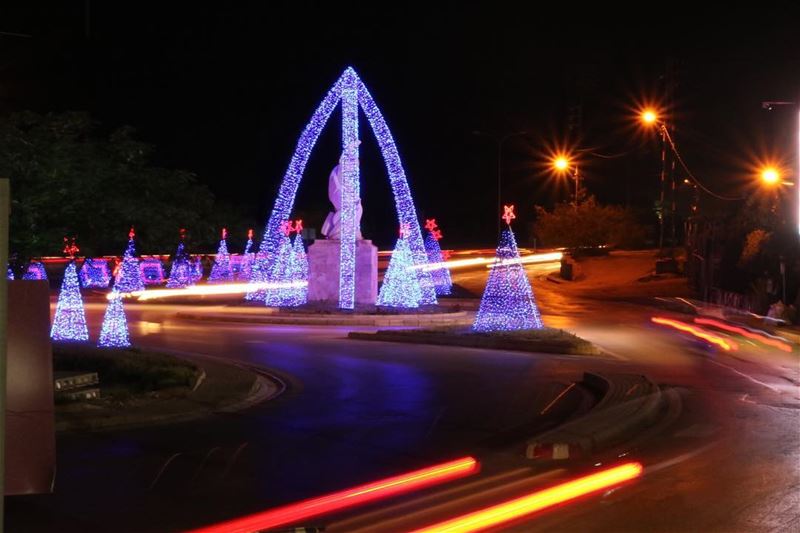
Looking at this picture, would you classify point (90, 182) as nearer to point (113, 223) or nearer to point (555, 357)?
point (113, 223)

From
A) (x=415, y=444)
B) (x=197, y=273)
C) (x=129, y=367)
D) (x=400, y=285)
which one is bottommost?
(x=415, y=444)

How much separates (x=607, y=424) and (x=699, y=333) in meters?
17.8

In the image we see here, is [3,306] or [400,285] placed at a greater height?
[3,306]

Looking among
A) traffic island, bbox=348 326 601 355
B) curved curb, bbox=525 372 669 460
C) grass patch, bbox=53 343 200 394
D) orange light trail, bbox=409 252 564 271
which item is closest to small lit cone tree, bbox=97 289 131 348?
grass patch, bbox=53 343 200 394

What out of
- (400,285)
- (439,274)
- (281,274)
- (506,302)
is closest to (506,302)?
(506,302)

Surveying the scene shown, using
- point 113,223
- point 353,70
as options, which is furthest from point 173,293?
point 113,223

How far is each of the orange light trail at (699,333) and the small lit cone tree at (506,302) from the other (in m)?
4.77

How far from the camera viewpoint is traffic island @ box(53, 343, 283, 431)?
1225 centimetres

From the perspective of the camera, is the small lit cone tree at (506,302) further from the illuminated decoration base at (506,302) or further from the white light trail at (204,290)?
the white light trail at (204,290)

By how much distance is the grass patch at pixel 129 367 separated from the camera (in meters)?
14.8

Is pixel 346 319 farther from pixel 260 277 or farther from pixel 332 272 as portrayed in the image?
pixel 260 277

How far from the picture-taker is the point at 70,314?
69.3 feet

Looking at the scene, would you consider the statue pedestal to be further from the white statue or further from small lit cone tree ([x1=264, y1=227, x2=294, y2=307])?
small lit cone tree ([x1=264, y1=227, x2=294, y2=307])

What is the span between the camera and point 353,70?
31.7 meters
